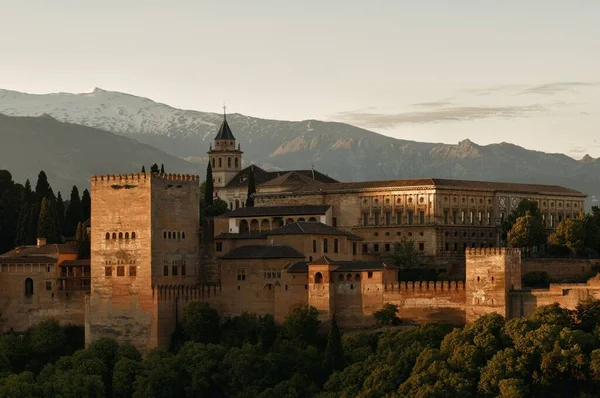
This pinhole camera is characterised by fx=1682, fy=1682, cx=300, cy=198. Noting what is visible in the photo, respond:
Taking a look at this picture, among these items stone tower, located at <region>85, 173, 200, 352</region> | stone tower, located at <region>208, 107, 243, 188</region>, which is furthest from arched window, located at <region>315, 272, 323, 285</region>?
stone tower, located at <region>208, 107, 243, 188</region>

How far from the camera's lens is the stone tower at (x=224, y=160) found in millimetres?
119188

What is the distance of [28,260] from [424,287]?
20.4m

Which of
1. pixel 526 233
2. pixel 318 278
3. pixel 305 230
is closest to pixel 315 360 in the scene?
pixel 318 278

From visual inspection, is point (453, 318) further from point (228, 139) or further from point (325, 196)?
point (228, 139)

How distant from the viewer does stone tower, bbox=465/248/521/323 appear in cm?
7731

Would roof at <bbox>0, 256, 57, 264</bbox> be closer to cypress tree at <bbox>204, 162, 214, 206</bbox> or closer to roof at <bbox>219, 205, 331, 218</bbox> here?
Answer: roof at <bbox>219, 205, 331, 218</bbox>

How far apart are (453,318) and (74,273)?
65.5 ft

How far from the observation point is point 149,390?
252ft

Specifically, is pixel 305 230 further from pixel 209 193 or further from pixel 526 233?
pixel 209 193

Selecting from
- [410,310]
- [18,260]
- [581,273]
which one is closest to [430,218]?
[581,273]

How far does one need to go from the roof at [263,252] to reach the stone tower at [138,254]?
92.5 inches

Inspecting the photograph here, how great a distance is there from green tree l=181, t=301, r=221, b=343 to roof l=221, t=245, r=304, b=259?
3.01 metres

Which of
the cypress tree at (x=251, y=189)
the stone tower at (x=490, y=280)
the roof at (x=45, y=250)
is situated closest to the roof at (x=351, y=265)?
the stone tower at (x=490, y=280)

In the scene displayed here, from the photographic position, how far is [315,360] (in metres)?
77.5
